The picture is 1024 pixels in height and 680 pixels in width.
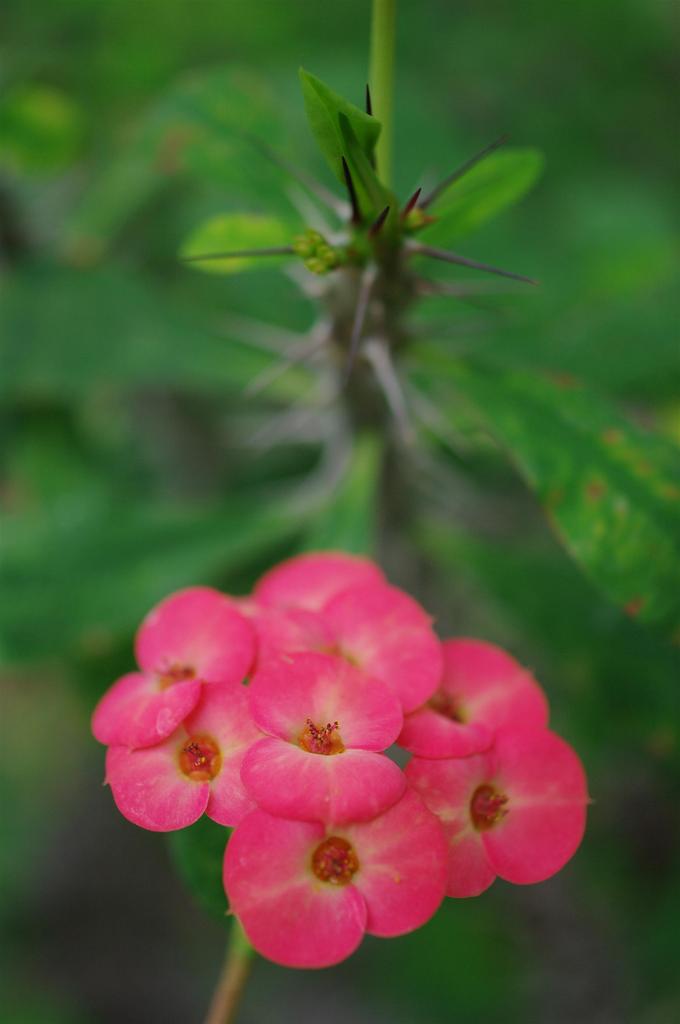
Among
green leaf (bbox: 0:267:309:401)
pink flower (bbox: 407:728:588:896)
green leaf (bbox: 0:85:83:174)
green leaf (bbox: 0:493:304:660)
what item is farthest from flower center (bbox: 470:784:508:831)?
green leaf (bbox: 0:85:83:174)

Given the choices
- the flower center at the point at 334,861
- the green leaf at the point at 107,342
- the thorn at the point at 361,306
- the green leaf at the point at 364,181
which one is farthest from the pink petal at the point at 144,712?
the green leaf at the point at 107,342

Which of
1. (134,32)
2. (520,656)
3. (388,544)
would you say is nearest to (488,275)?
(388,544)

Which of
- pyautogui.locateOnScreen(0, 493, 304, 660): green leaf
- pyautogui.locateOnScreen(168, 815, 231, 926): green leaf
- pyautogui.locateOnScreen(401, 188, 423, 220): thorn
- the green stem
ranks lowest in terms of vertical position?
pyautogui.locateOnScreen(0, 493, 304, 660): green leaf

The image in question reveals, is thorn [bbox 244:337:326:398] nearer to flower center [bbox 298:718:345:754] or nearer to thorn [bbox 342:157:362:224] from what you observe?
thorn [bbox 342:157:362:224]

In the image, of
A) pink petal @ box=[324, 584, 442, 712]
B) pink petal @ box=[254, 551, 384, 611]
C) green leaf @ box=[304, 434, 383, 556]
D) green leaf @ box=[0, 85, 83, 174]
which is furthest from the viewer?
green leaf @ box=[0, 85, 83, 174]

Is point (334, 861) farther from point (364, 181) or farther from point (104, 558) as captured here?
point (104, 558)

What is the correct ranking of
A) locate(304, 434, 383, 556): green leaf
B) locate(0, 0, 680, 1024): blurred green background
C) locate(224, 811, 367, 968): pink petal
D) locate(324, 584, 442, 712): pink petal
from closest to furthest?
locate(224, 811, 367, 968): pink petal
locate(324, 584, 442, 712): pink petal
locate(304, 434, 383, 556): green leaf
locate(0, 0, 680, 1024): blurred green background
